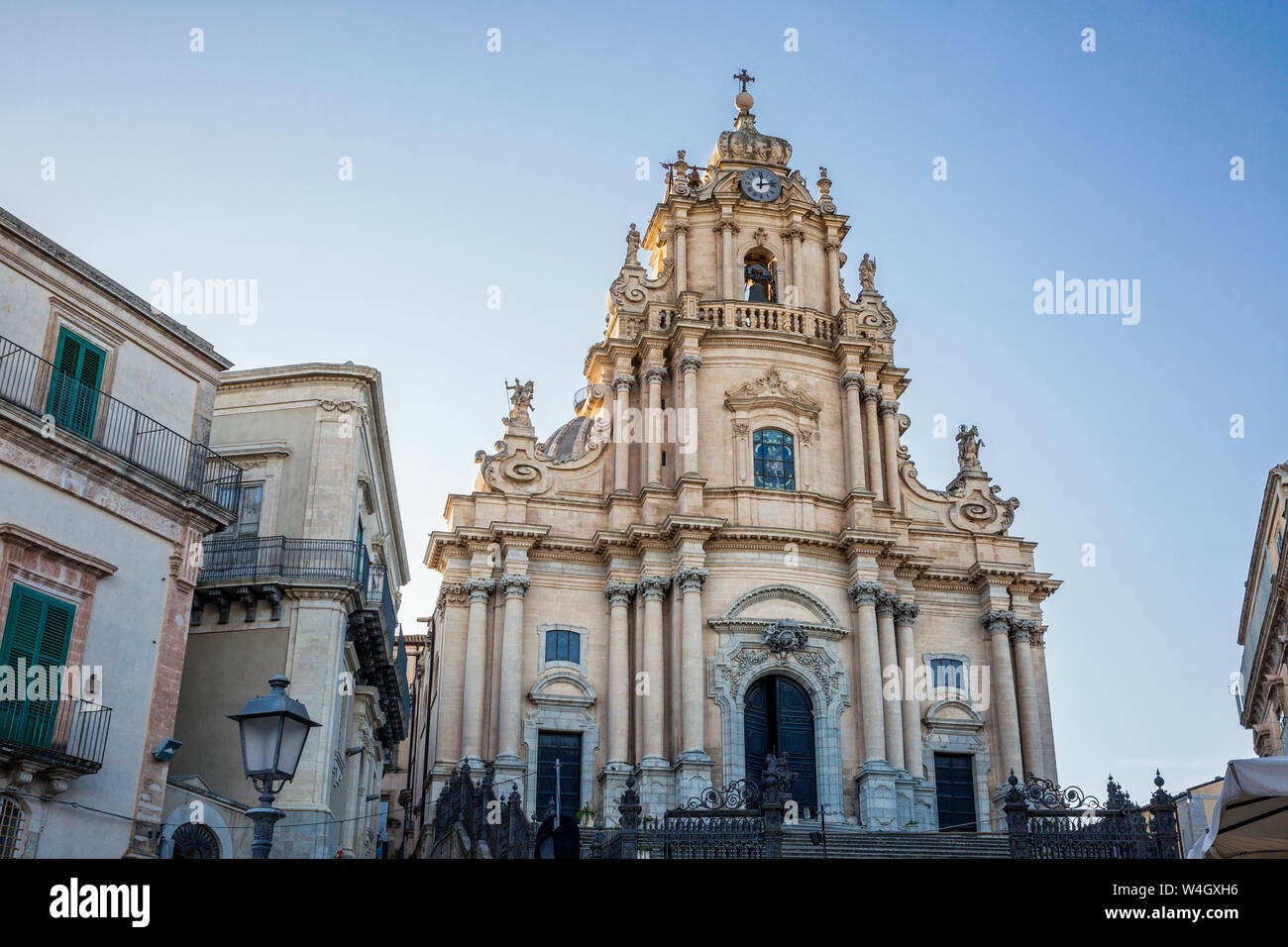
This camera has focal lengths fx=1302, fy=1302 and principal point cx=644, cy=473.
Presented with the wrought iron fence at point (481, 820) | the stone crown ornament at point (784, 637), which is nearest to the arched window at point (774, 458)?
the stone crown ornament at point (784, 637)

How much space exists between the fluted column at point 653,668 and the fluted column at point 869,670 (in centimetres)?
508

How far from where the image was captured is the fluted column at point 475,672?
32.4 metres

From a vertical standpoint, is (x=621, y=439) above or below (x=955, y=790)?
above

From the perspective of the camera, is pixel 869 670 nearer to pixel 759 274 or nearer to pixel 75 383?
pixel 759 274

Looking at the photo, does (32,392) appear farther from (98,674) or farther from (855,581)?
(855,581)

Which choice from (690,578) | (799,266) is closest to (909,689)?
(690,578)

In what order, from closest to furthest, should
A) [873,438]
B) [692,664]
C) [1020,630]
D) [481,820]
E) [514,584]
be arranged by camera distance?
[481,820], [692,664], [514,584], [1020,630], [873,438]

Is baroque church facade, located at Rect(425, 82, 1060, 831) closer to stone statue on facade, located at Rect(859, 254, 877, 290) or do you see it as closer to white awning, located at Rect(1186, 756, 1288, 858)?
stone statue on facade, located at Rect(859, 254, 877, 290)

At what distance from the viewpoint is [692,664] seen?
106 feet

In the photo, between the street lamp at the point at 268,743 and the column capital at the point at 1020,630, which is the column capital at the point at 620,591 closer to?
the column capital at the point at 1020,630

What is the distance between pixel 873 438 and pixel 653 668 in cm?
938

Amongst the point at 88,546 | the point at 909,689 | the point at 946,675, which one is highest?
the point at 946,675
